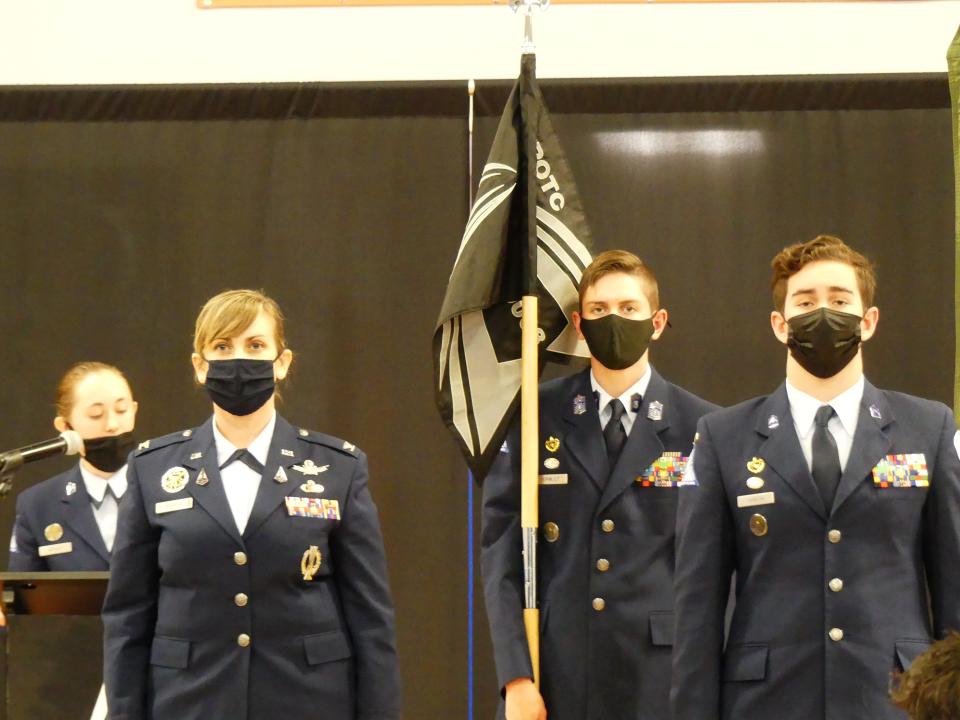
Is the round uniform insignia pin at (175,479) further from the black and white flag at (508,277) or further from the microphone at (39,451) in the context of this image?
the black and white flag at (508,277)

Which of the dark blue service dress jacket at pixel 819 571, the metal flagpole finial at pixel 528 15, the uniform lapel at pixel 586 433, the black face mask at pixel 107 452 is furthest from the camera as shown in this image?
the black face mask at pixel 107 452

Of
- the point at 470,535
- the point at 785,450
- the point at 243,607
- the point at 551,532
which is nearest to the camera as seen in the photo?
the point at 785,450

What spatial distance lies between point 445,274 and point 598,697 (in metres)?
2.68

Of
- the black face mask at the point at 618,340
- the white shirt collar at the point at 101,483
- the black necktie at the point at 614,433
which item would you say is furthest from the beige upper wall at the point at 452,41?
the black necktie at the point at 614,433

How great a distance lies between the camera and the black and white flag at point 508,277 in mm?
3574

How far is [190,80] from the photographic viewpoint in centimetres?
571

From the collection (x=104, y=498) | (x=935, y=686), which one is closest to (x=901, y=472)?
(x=935, y=686)

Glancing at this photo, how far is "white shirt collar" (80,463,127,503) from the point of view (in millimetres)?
4328

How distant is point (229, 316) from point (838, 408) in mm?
1563

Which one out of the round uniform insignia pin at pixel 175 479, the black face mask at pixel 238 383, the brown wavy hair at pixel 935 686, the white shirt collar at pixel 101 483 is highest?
the black face mask at pixel 238 383

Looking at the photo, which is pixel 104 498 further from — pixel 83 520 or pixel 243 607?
pixel 243 607

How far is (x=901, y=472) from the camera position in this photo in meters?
2.74

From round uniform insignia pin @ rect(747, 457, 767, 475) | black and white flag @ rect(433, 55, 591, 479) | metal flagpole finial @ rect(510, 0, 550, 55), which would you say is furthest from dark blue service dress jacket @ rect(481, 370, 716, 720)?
metal flagpole finial @ rect(510, 0, 550, 55)

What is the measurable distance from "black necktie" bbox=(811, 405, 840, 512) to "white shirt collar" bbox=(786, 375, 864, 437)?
19 mm
